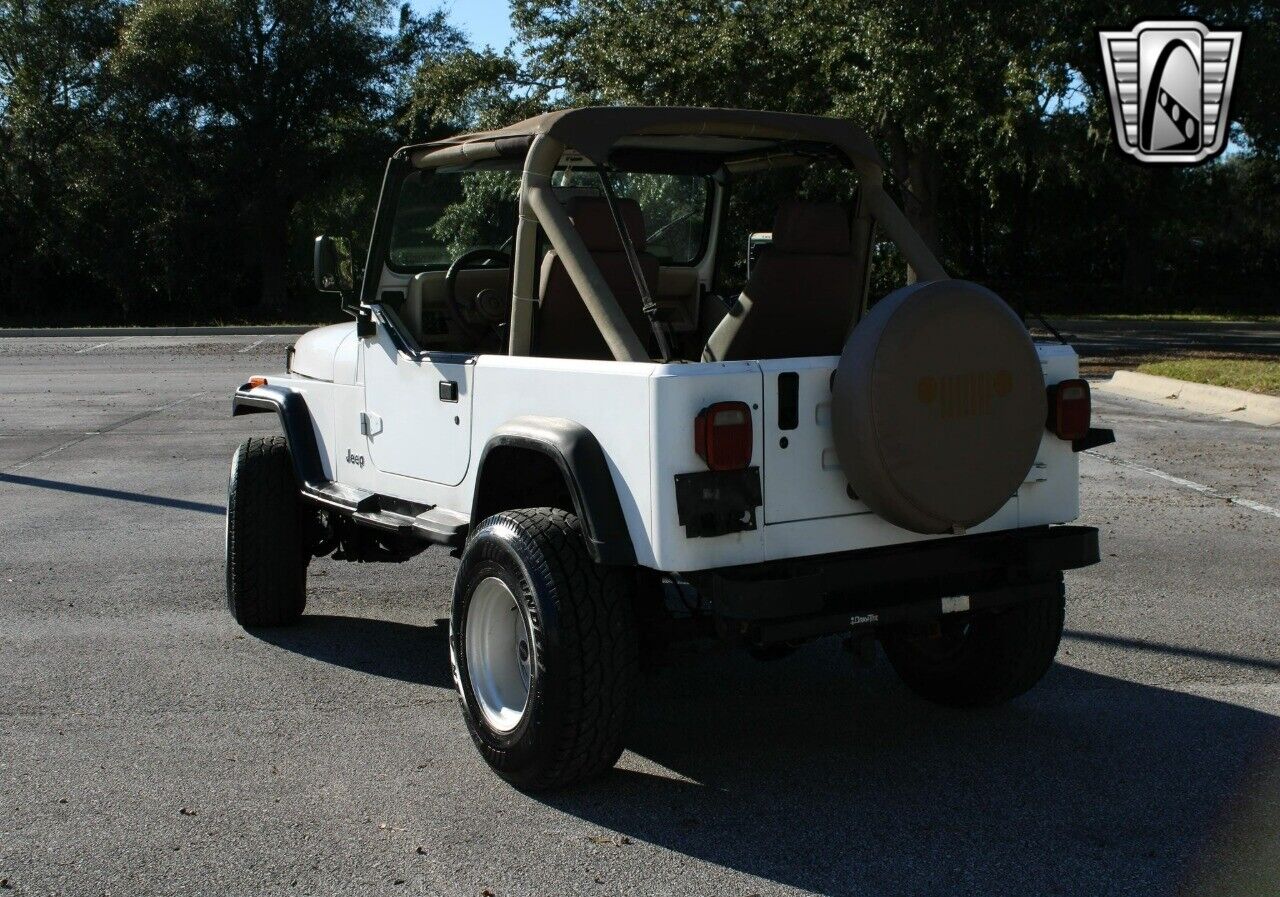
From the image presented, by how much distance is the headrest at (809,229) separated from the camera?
5270mm

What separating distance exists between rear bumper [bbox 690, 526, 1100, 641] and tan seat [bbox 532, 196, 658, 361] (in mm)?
1289

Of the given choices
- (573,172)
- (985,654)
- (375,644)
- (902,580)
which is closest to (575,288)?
(573,172)

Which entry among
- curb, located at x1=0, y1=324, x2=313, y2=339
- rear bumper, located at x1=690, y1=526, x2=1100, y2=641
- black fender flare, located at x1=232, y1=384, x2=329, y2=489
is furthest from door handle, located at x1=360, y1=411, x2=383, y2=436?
curb, located at x1=0, y1=324, x2=313, y2=339

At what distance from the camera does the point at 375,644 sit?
6.31 metres

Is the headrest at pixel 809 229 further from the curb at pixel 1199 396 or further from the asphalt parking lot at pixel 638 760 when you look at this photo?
the curb at pixel 1199 396

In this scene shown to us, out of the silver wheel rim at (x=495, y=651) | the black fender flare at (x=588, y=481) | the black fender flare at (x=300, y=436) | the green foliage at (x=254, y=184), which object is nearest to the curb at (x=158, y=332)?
the green foliage at (x=254, y=184)

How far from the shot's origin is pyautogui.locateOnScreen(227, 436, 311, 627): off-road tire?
20.9ft

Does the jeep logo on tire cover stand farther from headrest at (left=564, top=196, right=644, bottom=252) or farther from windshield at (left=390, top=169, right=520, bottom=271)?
windshield at (left=390, top=169, right=520, bottom=271)

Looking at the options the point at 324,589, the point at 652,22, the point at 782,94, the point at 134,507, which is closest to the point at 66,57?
the point at 652,22

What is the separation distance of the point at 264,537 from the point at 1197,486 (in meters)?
6.84

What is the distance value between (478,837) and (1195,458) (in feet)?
29.3

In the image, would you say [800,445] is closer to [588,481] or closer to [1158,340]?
[588,481]

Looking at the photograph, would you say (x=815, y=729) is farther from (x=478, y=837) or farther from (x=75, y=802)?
(x=75, y=802)

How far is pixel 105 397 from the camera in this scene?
17156 mm
